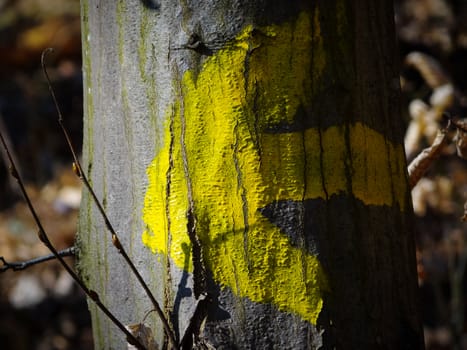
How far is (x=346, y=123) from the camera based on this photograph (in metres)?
1.23

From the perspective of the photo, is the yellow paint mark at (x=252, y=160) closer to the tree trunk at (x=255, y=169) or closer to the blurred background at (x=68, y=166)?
the tree trunk at (x=255, y=169)

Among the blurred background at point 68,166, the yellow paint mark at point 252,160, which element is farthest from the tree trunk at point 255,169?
the blurred background at point 68,166

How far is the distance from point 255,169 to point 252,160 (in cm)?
2

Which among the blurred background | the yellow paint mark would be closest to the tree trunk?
the yellow paint mark

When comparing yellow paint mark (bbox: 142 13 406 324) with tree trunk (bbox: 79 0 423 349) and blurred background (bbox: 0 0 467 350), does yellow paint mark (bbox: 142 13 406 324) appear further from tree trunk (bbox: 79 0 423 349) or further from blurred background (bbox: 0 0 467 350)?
blurred background (bbox: 0 0 467 350)

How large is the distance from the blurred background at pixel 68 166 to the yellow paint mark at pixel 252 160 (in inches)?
35.7

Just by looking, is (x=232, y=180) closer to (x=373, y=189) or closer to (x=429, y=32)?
(x=373, y=189)

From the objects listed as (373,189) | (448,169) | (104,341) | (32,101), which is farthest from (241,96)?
(32,101)

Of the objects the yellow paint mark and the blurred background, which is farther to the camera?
the blurred background

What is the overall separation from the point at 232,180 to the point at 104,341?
0.47m

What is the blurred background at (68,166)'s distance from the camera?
129 inches

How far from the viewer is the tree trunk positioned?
3.91 feet

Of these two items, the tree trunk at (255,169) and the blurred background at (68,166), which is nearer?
the tree trunk at (255,169)

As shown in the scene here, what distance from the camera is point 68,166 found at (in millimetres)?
6691
